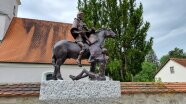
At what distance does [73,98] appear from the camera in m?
3.54

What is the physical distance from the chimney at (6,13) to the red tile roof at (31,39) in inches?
14.5

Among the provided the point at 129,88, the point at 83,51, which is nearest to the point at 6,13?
the point at 129,88

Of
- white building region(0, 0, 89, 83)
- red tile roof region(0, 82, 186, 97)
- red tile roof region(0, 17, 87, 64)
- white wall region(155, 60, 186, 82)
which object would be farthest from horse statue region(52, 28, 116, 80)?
white wall region(155, 60, 186, 82)

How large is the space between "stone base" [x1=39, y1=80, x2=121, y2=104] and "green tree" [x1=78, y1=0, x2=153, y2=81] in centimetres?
882

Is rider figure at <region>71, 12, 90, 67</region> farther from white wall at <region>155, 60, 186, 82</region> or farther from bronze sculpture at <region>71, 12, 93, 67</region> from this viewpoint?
white wall at <region>155, 60, 186, 82</region>

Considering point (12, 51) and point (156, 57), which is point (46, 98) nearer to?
point (12, 51)

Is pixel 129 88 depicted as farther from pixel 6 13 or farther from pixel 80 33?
pixel 6 13

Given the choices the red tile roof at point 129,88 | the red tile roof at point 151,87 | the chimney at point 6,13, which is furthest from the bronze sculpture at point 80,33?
the chimney at point 6,13

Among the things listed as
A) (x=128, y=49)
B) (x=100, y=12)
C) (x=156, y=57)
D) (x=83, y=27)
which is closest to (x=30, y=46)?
(x=100, y=12)

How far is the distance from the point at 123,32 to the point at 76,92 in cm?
1027

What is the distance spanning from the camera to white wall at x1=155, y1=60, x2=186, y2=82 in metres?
25.1

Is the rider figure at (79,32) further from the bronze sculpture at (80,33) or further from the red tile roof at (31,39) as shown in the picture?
the red tile roof at (31,39)

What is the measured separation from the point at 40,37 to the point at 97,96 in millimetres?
14552

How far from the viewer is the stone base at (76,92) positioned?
11.4 ft
